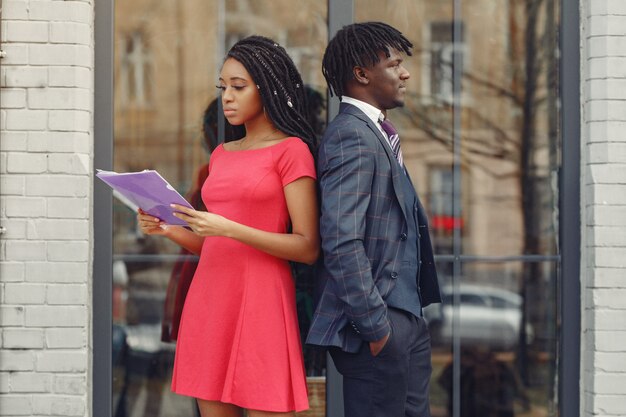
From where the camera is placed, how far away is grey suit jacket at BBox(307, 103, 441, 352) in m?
2.84

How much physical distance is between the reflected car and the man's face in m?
1.44

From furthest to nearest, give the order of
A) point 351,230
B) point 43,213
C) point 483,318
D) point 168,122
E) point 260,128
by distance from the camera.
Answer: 1. point 483,318
2. point 168,122
3. point 43,213
4. point 260,128
5. point 351,230

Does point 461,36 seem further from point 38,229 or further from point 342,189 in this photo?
point 38,229

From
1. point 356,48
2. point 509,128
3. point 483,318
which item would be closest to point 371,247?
point 356,48

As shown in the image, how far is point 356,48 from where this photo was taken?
10.1ft

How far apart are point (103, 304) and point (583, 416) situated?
2.03m

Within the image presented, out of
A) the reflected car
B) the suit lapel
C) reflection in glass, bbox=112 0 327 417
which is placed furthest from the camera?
the reflected car

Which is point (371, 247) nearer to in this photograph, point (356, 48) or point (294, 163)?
point (294, 163)

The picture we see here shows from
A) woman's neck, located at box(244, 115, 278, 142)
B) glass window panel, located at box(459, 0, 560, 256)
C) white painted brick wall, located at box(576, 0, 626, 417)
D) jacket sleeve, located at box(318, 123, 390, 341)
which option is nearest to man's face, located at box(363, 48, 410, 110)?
jacket sleeve, located at box(318, 123, 390, 341)

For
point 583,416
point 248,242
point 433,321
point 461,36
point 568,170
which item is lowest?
point 583,416

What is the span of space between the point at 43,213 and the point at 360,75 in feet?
4.69

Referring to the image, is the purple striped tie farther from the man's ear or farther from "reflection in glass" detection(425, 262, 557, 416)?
"reflection in glass" detection(425, 262, 557, 416)

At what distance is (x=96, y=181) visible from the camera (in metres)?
3.89

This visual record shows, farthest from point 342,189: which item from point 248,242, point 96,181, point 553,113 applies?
point 553,113
